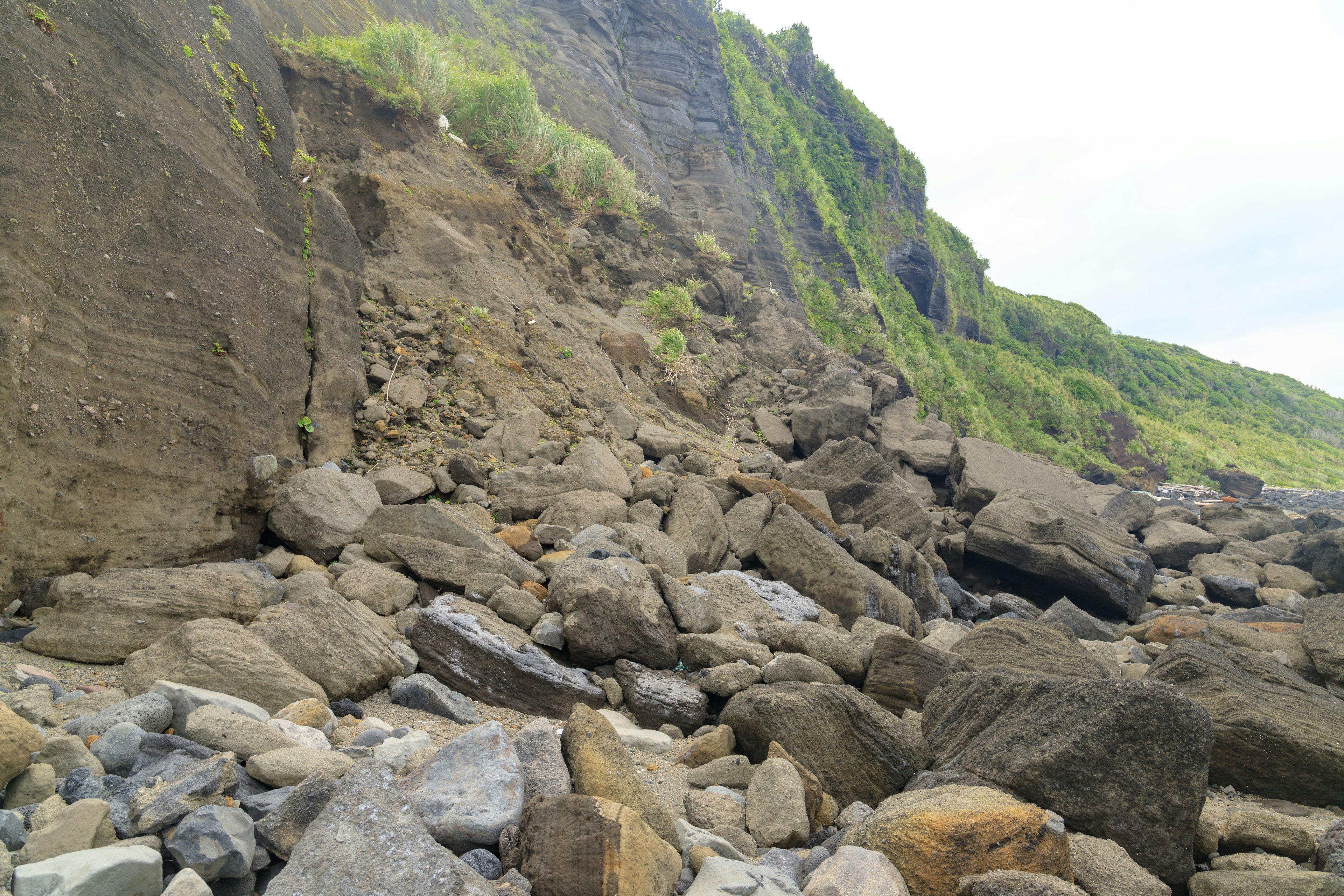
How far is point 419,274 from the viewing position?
7852 millimetres

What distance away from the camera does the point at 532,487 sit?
19.8ft

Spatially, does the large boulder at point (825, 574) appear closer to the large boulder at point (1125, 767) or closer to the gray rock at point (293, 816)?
the large boulder at point (1125, 767)

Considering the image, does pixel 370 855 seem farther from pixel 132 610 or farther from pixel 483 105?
pixel 483 105

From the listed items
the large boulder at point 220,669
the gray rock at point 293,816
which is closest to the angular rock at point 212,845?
the gray rock at point 293,816

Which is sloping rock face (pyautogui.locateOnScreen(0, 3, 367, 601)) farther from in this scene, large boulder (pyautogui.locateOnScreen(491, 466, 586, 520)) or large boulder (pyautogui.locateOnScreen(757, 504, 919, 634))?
large boulder (pyautogui.locateOnScreen(757, 504, 919, 634))

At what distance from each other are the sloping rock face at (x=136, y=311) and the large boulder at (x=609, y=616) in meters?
2.20

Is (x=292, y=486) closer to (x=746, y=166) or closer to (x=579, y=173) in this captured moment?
(x=579, y=173)

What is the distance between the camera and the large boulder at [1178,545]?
11656 mm

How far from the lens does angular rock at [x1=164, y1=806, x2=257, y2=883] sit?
68.4 inches

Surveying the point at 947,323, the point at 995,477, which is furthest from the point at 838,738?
the point at 947,323

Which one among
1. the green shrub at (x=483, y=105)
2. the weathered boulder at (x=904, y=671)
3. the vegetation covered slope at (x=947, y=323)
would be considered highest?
the vegetation covered slope at (x=947, y=323)

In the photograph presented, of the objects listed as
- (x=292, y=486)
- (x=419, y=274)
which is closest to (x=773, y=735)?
(x=292, y=486)

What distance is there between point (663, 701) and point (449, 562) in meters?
1.65

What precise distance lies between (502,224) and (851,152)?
25.9 metres
